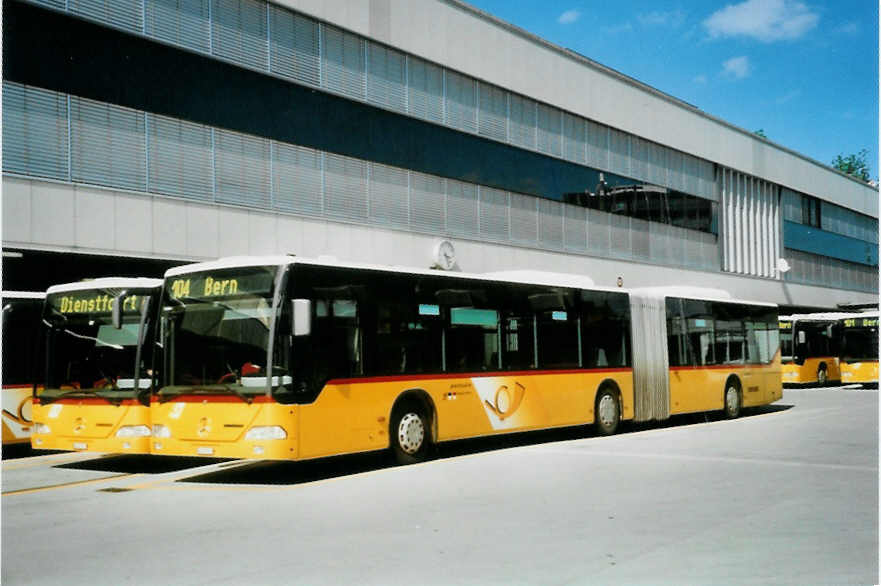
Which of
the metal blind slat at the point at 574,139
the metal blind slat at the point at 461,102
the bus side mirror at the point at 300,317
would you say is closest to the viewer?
the bus side mirror at the point at 300,317

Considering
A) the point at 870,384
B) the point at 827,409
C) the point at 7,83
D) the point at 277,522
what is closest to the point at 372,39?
the point at 7,83

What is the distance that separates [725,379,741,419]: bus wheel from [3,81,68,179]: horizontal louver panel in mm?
15508

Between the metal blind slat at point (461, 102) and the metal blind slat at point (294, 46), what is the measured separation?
5435mm

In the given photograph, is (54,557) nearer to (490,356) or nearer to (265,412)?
(265,412)

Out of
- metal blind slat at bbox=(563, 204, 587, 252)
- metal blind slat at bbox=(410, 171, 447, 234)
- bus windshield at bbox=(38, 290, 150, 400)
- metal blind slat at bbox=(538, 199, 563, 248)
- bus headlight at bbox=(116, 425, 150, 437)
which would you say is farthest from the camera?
metal blind slat at bbox=(563, 204, 587, 252)

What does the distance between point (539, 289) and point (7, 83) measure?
1042cm

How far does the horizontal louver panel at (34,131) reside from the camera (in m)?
19.6

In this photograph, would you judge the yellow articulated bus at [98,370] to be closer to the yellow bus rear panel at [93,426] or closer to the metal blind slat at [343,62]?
the yellow bus rear panel at [93,426]

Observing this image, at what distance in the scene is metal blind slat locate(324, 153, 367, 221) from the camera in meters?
26.7

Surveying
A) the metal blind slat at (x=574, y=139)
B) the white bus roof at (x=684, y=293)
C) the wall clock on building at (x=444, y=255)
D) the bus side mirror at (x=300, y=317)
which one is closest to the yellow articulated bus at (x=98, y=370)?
the bus side mirror at (x=300, y=317)

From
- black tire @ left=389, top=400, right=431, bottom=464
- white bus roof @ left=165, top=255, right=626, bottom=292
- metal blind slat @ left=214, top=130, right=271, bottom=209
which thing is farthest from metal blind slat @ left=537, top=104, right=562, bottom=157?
black tire @ left=389, top=400, right=431, bottom=464

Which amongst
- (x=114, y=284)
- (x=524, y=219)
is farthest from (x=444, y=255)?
(x=114, y=284)

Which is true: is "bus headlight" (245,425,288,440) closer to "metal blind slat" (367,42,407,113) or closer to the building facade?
the building facade

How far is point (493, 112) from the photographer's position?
32.2 m
